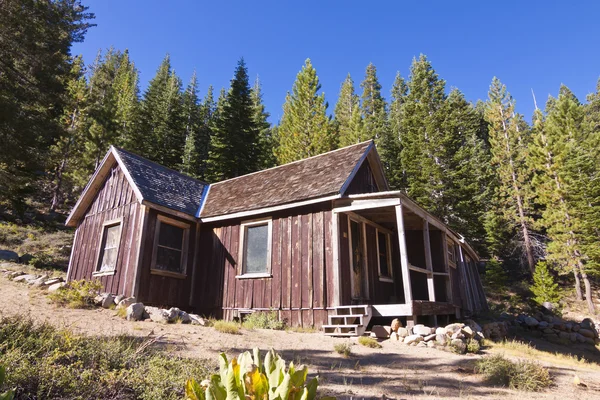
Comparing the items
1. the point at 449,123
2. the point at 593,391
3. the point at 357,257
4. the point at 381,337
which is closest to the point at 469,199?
the point at 449,123

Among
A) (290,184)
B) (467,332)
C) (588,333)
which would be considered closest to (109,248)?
(290,184)

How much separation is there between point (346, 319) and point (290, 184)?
15.8 feet

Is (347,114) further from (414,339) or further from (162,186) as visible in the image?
(414,339)

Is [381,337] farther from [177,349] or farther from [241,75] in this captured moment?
[241,75]

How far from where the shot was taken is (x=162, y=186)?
1304 centimetres

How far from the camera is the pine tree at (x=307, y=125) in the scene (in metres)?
30.6

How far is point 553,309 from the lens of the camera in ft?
69.4

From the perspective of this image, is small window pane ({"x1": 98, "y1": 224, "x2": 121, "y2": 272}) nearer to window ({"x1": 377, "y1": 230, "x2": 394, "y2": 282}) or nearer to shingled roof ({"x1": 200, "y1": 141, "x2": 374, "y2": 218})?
shingled roof ({"x1": 200, "y1": 141, "x2": 374, "y2": 218})

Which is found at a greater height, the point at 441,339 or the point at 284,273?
the point at 284,273

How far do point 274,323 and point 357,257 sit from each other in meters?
3.19

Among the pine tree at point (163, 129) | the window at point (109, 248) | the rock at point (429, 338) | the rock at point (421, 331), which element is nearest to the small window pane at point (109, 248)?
the window at point (109, 248)

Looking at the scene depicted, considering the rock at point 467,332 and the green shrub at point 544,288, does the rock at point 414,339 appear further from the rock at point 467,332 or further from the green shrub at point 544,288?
the green shrub at point 544,288

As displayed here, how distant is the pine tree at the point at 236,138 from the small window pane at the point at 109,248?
1515 cm

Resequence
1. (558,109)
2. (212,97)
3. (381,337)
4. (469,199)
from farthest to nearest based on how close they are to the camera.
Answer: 1. (212,97)
2. (558,109)
3. (469,199)
4. (381,337)
